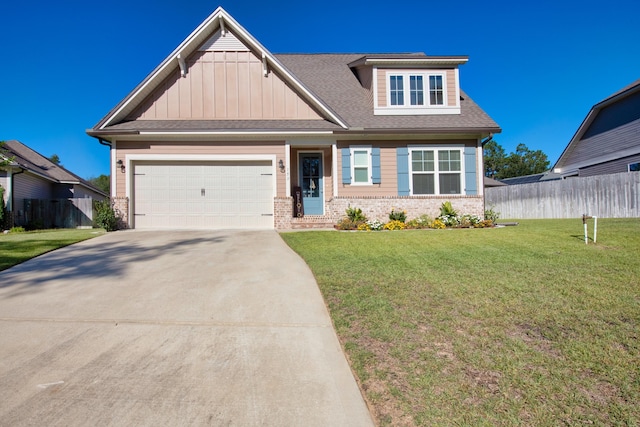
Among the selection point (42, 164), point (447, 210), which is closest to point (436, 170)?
point (447, 210)

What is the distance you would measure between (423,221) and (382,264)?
6.48 meters

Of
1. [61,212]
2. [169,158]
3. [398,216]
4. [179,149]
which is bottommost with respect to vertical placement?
[398,216]

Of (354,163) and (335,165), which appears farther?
(354,163)

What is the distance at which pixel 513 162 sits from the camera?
63.2 metres

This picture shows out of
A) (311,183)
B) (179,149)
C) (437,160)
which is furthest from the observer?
(311,183)

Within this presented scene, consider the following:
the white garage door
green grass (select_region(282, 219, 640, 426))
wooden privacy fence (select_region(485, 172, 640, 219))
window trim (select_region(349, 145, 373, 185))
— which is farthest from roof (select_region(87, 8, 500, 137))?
wooden privacy fence (select_region(485, 172, 640, 219))

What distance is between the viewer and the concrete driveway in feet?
7.62

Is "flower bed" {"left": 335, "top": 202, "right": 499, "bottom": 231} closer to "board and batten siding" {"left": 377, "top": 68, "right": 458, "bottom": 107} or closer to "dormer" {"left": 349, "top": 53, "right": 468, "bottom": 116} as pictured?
"dormer" {"left": 349, "top": 53, "right": 468, "bottom": 116}

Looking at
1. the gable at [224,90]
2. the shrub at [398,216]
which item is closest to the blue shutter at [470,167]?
the shrub at [398,216]

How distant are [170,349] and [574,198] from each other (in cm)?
1940

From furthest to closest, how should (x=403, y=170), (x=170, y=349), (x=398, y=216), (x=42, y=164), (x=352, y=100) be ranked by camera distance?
(x=42, y=164) < (x=352, y=100) < (x=403, y=170) < (x=398, y=216) < (x=170, y=349)

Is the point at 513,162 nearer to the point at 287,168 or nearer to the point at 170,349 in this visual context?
the point at 287,168

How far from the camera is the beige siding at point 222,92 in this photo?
40.1ft

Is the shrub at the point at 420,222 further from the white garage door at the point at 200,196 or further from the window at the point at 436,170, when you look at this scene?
the white garage door at the point at 200,196
